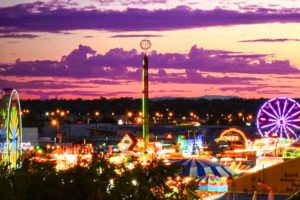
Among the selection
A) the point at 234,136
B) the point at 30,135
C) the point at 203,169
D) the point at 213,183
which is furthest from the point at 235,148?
the point at 213,183

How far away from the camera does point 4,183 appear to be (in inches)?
703

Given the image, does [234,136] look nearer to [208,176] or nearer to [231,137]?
[231,137]

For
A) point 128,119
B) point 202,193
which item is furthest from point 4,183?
point 128,119

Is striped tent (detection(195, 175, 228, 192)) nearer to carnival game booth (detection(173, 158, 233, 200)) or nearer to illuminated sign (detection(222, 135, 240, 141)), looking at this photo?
carnival game booth (detection(173, 158, 233, 200))

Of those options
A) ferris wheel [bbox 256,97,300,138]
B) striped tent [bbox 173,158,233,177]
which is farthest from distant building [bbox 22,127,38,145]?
striped tent [bbox 173,158,233,177]

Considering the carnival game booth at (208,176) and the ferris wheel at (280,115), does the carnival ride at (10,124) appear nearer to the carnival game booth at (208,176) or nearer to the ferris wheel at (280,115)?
the carnival game booth at (208,176)

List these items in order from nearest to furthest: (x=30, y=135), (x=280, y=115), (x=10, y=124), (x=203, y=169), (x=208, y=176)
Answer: (x=208, y=176), (x=203, y=169), (x=10, y=124), (x=280, y=115), (x=30, y=135)

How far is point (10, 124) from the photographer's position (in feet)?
129

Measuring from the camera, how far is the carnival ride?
1496 inches

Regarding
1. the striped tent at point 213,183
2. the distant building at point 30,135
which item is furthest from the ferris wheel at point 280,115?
the striped tent at point 213,183

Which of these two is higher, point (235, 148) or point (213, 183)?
point (235, 148)

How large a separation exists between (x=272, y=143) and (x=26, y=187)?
47828 mm

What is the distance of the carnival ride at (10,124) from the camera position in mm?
38000

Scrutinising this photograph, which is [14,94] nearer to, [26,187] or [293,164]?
[293,164]
